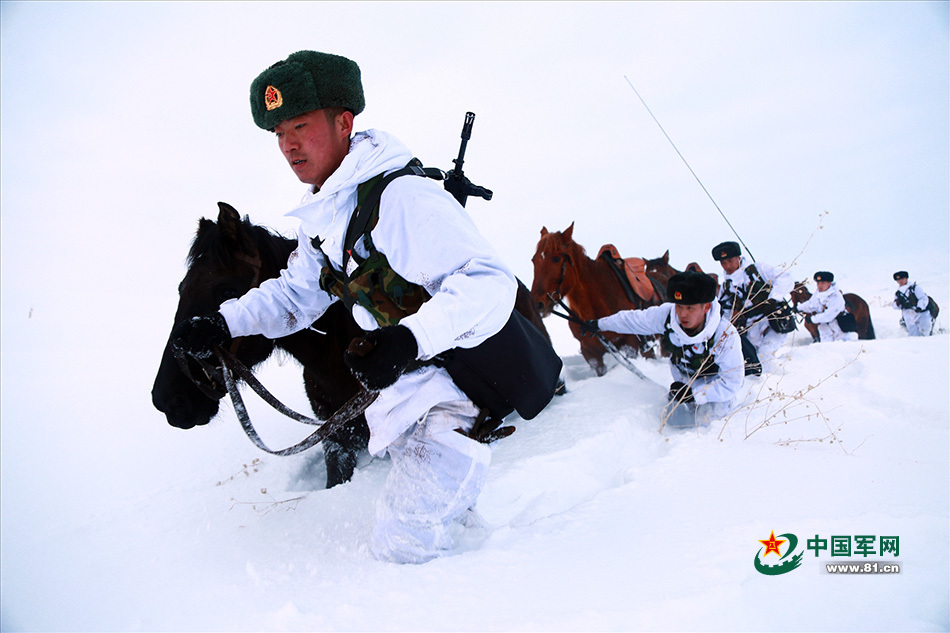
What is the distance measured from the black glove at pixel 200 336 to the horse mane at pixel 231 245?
2.06 feet

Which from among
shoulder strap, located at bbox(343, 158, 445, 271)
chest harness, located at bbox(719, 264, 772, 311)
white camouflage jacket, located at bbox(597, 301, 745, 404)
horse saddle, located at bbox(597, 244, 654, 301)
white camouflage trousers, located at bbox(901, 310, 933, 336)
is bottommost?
white camouflage trousers, located at bbox(901, 310, 933, 336)

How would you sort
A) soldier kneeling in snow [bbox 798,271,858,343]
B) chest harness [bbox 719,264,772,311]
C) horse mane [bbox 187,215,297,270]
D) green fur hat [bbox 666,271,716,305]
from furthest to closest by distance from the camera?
1. soldier kneeling in snow [bbox 798,271,858,343]
2. chest harness [bbox 719,264,772,311]
3. green fur hat [bbox 666,271,716,305]
4. horse mane [bbox 187,215,297,270]

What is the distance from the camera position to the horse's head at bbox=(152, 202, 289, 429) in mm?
2400

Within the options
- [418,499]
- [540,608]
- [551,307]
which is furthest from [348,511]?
[551,307]

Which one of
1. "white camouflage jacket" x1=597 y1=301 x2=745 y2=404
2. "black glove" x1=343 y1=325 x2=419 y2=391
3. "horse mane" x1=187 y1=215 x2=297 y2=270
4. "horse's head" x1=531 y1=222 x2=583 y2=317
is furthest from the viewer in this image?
"horse's head" x1=531 y1=222 x2=583 y2=317

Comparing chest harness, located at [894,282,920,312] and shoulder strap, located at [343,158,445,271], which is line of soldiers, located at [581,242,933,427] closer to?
shoulder strap, located at [343,158,445,271]

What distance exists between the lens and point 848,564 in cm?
166

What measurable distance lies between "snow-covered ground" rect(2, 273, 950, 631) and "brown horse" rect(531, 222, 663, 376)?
1.84 m

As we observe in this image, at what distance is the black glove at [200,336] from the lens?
2.13 metres

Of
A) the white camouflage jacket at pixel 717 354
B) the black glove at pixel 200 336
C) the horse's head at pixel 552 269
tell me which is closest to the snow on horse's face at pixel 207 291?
the black glove at pixel 200 336

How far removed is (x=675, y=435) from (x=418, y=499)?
254cm

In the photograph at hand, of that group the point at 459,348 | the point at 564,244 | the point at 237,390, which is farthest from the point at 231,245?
the point at 564,244

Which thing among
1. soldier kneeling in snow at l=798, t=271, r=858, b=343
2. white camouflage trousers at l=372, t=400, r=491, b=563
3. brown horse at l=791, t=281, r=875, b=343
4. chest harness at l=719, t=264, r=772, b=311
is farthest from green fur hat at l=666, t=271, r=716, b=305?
brown horse at l=791, t=281, r=875, b=343

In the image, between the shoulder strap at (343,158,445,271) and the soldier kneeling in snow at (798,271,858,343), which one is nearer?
the shoulder strap at (343,158,445,271)
